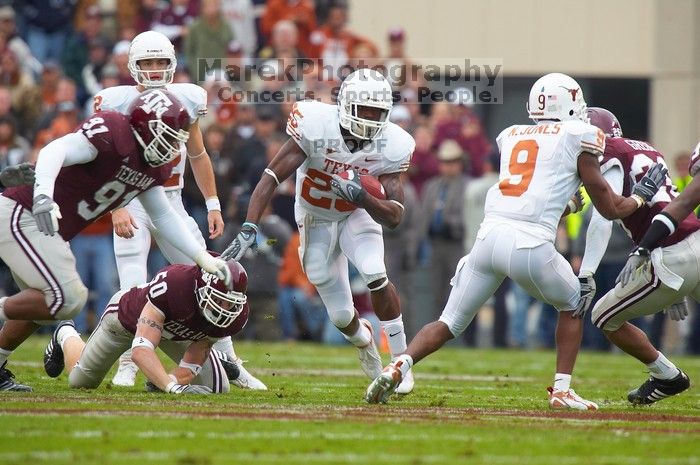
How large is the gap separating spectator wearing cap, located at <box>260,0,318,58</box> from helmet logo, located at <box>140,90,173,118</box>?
27.2 feet

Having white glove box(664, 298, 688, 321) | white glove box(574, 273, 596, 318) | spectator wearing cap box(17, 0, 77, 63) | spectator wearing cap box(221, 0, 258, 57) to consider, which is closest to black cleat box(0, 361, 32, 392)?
white glove box(574, 273, 596, 318)

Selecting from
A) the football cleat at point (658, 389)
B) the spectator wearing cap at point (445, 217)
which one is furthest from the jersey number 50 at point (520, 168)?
the spectator wearing cap at point (445, 217)

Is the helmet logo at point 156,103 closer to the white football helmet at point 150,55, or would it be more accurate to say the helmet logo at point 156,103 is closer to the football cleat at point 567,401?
the white football helmet at point 150,55

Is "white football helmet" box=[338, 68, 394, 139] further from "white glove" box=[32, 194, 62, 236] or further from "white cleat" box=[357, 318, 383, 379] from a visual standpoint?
"white glove" box=[32, 194, 62, 236]

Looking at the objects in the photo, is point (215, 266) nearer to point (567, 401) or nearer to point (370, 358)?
point (370, 358)

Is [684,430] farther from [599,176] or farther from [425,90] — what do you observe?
[425,90]

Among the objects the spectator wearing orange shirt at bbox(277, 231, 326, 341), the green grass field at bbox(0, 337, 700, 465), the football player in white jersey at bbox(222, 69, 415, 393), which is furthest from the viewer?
the spectator wearing orange shirt at bbox(277, 231, 326, 341)

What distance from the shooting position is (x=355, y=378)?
945 centimetres

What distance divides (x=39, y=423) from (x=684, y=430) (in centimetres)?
299

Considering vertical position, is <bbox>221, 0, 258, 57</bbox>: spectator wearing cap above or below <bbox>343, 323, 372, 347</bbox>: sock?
above

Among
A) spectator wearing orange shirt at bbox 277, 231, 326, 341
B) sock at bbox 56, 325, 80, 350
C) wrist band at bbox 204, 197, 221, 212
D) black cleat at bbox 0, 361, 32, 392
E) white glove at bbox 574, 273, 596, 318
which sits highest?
wrist band at bbox 204, 197, 221, 212

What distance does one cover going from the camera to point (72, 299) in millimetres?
7148

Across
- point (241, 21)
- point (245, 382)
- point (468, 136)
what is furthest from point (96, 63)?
point (245, 382)

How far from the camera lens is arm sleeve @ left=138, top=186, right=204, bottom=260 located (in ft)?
24.0
